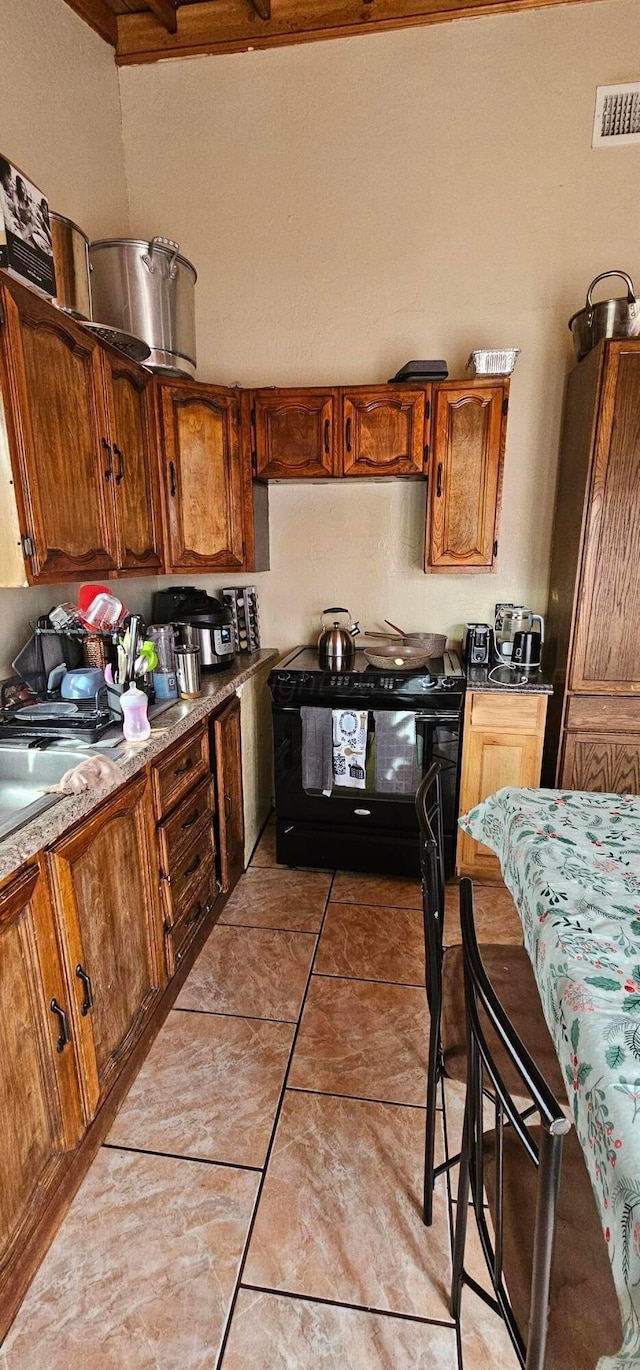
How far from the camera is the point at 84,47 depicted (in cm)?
243

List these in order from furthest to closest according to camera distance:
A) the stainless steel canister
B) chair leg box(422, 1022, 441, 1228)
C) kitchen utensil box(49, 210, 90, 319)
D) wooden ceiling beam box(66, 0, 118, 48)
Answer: wooden ceiling beam box(66, 0, 118, 48), the stainless steel canister, kitchen utensil box(49, 210, 90, 319), chair leg box(422, 1022, 441, 1228)

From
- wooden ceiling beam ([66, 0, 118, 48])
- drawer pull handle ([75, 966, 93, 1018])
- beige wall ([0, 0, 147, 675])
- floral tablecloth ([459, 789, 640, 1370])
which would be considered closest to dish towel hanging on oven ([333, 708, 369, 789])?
floral tablecloth ([459, 789, 640, 1370])

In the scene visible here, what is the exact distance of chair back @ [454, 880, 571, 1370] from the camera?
601 millimetres

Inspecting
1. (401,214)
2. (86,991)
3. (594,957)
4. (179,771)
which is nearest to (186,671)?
(179,771)

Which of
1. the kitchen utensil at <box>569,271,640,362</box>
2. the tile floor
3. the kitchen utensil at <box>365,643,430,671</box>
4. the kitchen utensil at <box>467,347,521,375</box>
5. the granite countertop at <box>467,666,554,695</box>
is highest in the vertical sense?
the kitchen utensil at <box>569,271,640,362</box>

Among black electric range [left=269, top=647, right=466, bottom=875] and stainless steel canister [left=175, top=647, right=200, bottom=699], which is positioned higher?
stainless steel canister [left=175, top=647, right=200, bottom=699]

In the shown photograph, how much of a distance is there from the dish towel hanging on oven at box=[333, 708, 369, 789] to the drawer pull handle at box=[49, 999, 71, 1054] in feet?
4.70

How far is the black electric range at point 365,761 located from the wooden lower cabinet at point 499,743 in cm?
6

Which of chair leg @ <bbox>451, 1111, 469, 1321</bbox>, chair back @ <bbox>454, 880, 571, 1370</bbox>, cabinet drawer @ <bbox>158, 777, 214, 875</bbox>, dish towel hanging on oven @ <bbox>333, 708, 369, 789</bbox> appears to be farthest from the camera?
dish towel hanging on oven @ <bbox>333, 708, 369, 789</bbox>

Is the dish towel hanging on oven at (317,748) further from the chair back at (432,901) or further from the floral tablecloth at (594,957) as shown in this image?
the chair back at (432,901)

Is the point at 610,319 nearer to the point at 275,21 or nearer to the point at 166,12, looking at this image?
the point at 275,21

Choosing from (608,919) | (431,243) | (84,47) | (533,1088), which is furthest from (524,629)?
(84,47)

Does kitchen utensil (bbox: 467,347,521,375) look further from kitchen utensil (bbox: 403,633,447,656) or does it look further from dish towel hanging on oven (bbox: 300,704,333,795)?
dish towel hanging on oven (bbox: 300,704,333,795)

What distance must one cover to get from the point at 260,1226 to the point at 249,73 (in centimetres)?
399
